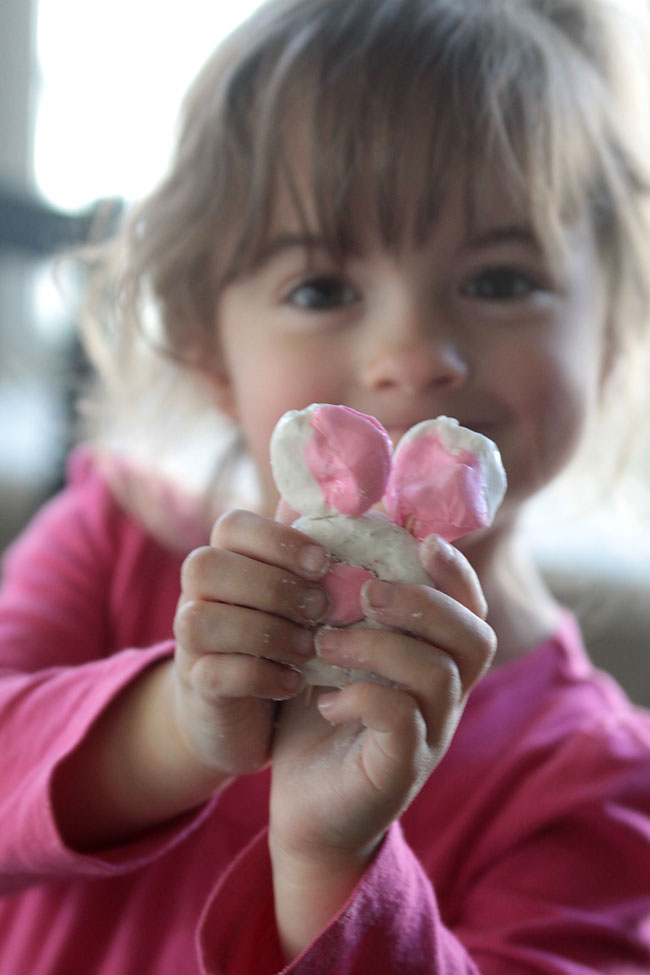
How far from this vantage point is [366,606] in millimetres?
279

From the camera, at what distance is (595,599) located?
32.8 inches

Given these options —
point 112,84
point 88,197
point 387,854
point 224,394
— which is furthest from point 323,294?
point 112,84

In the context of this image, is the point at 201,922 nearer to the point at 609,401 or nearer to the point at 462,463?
the point at 462,463

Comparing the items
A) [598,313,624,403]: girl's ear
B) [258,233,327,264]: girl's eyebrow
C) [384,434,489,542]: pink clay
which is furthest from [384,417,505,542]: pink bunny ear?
[598,313,624,403]: girl's ear

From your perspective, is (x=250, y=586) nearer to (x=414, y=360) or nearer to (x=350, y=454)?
(x=350, y=454)

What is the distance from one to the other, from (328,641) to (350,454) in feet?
0.18

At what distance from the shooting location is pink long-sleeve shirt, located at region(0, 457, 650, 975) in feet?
1.21

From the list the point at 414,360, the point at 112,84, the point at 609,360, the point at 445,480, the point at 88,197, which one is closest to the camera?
the point at 445,480

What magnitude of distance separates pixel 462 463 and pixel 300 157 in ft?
0.96

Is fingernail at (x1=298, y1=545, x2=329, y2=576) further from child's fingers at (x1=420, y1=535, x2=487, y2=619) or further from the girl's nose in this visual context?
the girl's nose

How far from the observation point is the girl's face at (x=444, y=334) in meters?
0.44

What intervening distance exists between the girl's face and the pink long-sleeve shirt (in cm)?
14

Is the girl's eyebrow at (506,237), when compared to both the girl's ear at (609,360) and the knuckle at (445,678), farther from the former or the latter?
the knuckle at (445,678)

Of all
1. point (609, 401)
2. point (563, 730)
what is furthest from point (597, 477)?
point (563, 730)
